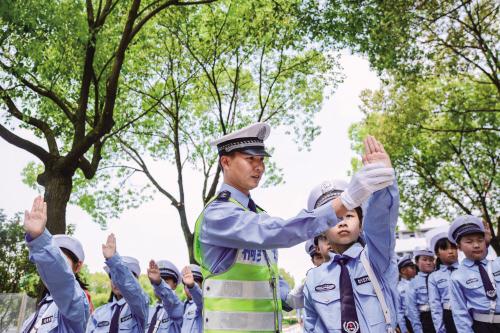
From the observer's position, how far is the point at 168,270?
319 inches

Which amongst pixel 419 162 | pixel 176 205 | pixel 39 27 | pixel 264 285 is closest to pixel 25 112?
pixel 39 27

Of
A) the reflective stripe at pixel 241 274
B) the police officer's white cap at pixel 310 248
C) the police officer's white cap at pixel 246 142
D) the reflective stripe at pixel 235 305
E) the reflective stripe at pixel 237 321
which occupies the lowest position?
the reflective stripe at pixel 237 321

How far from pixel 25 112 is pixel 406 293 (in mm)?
9390

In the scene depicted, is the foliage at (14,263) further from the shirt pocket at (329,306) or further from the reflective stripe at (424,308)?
the shirt pocket at (329,306)

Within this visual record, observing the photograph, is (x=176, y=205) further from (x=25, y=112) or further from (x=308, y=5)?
(x=308, y=5)

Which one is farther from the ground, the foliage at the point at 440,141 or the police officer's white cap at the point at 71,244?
the foliage at the point at 440,141

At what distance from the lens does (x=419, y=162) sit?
19219 millimetres

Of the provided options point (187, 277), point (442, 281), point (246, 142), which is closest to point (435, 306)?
point (442, 281)

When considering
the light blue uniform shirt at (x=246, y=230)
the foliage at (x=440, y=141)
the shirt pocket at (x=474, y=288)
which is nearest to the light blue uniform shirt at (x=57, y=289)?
the light blue uniform shirt at (x=246, y=230)

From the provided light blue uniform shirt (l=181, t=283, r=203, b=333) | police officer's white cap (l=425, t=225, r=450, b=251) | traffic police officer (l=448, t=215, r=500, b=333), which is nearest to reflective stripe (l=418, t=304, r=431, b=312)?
police officer's white cap (l=425, t=225, r=450, b=251)

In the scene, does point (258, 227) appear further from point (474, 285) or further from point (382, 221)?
point (474, 285)

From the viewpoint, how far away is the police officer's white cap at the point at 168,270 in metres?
8.04

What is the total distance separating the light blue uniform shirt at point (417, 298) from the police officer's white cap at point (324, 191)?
6.84 m

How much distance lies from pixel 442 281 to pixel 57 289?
6590 mm
